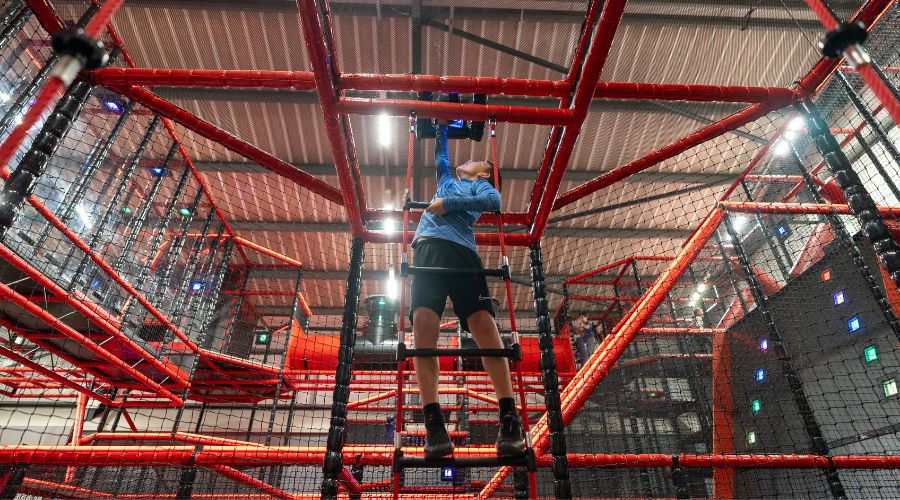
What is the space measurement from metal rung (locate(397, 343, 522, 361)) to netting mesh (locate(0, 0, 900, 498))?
3.57 feet

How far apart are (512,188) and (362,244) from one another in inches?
Answer: 293

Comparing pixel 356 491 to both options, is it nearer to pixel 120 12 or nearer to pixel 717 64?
pixel 120 12

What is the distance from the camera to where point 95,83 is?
2768 mm

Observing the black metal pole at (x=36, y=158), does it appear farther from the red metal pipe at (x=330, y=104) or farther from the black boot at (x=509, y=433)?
the black boot at (x=509, y=433)

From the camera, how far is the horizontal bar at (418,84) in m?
2.57

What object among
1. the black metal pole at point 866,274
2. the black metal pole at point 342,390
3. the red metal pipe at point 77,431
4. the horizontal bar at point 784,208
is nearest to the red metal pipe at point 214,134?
the black metal pole at point 342,390

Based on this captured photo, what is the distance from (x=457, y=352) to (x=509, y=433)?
0.52m

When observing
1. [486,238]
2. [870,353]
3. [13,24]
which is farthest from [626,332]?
[13,24]

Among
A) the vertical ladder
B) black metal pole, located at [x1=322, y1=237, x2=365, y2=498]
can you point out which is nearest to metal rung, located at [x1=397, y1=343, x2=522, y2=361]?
the vertical ladder

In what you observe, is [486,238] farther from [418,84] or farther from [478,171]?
[418,84]

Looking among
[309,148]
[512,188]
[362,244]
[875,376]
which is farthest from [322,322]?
[875,376]

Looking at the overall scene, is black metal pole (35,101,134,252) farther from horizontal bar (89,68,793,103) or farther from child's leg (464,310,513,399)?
child's leg (464,310,513,399)

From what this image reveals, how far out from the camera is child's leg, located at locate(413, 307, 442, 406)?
251cm

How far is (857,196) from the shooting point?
2842 mm
